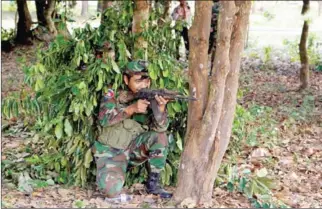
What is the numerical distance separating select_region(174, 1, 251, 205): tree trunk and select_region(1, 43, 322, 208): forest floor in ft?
0.74

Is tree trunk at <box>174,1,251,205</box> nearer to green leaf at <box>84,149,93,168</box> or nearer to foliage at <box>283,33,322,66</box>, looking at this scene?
green leaf at <box>84,149,93,168</box>

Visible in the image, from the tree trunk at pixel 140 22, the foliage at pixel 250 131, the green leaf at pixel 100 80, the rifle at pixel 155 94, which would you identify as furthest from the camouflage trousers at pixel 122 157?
the foliage at pixel 250 131

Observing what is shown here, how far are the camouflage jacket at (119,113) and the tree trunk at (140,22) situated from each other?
0.57m

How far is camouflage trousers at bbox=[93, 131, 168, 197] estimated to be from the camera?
407 centimetres

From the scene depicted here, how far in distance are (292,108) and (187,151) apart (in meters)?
3.63

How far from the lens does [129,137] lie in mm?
4211

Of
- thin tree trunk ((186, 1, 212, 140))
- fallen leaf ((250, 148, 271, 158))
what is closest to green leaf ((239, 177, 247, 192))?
thin tree trunk ((186, 1, 212, 140))

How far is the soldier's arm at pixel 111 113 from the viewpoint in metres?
4.05

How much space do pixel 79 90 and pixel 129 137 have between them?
1.76 feet

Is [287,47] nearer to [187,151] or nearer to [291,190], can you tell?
[291,190]

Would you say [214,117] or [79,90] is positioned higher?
[79,90]

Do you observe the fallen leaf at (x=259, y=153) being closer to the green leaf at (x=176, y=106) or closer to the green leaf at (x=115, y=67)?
the green leaf at (x=176, y=106)

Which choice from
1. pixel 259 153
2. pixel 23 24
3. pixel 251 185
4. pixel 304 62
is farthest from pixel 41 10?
pixel 251 185

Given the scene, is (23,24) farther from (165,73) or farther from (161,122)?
(161,122)
